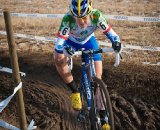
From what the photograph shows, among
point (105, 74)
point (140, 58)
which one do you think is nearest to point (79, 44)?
point (105, 74)

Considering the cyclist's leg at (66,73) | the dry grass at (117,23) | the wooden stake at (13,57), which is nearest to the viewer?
the wooden stake at (13,57)

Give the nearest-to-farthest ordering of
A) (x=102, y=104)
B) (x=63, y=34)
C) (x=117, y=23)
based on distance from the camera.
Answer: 1. (x=102, y=104)
2. (x=63, y=34)
3. (x=117, y=23)

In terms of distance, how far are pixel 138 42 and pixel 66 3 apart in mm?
8616

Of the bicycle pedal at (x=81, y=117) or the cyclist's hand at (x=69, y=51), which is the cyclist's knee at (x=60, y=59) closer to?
the cyclist's hand at (x=69, y=51)

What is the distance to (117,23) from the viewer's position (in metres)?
14.4

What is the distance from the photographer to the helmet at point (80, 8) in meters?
5.65

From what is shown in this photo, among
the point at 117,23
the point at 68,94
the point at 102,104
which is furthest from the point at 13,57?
the point at 117,23

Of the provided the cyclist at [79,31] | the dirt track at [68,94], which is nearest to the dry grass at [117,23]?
the dirt track at [68,94]

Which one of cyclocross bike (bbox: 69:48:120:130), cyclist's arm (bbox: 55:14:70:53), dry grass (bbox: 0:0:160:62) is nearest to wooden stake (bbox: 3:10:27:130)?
cyclist's arm (bbox: 55:14:70:53)

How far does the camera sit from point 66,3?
19.2 metres

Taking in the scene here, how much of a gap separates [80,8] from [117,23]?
353 inches

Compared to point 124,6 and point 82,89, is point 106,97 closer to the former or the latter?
point 82,89

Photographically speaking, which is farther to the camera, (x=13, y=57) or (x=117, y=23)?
(x=117, y=23)

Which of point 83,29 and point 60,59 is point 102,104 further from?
point 83,29
